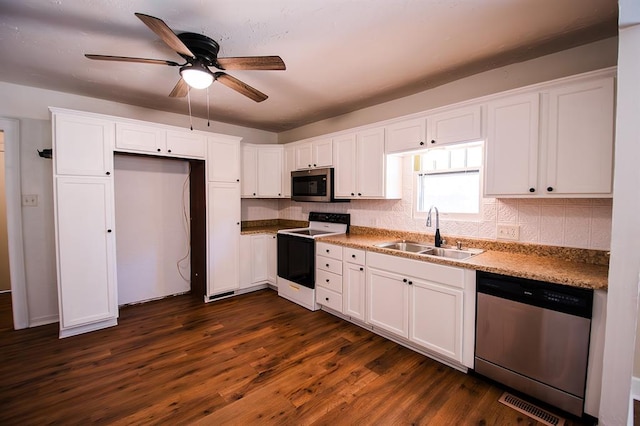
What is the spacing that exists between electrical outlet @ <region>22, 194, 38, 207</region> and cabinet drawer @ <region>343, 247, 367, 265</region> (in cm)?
334

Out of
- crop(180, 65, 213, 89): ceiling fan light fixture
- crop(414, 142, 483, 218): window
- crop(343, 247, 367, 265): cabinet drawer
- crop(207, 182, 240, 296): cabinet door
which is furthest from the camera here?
crop(207, 182, 240, 296): cabinet door

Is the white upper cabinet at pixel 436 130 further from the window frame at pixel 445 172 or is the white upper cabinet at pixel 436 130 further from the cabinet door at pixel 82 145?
the cabinet door at pixel 82 145

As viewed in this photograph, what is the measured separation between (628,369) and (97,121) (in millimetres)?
4437

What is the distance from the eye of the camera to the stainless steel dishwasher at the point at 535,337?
168 cm

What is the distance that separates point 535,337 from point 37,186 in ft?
15.4

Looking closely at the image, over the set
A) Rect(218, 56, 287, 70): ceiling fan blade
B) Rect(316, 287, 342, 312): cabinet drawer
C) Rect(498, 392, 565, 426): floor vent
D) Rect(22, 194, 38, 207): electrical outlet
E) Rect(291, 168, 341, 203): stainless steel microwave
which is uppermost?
Rect(218, 56, 287, 70): ceiling fan blade

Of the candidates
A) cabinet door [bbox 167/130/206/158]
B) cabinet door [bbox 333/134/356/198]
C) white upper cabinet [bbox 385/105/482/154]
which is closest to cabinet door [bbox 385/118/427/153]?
white upper cabinet [bbox 385/105/482/154]

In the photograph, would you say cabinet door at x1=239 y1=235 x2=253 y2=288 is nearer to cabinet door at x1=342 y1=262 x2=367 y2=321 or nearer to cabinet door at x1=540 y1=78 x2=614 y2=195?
cabinet door at x1=342 y1=262 x2=367 y2=321

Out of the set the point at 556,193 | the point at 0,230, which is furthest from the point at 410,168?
the point at 0,230

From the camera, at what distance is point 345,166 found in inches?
136

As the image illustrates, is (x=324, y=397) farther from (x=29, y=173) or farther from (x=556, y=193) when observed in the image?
(x=29, y=173)

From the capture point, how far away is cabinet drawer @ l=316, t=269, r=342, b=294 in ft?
10.2

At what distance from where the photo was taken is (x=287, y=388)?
2047mm

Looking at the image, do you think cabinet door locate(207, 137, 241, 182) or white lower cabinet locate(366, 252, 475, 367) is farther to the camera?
cabinet door locate(207, 137, 241, 182)
